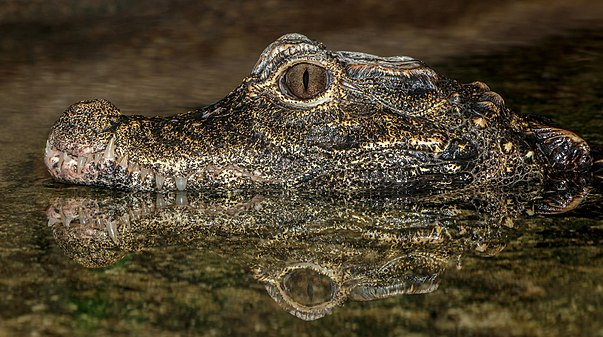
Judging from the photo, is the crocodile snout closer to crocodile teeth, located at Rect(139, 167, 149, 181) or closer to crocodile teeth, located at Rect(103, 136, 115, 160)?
crocodile teeth, located at Rect(103, 136, 115, 160)

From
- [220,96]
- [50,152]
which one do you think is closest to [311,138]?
[50,152]

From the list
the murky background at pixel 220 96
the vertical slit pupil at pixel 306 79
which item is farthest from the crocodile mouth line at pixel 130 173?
the vertical slit pupil at pixel 306 79

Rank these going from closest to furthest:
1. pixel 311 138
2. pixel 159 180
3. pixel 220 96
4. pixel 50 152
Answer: pixel 311 138 < pixel 159 180 < pixel 50 152 < pixel 220 96

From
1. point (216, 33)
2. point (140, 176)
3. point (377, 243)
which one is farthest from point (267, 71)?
A: point (216, 33)

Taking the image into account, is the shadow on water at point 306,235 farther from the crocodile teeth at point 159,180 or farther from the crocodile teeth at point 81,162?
the crocodile teeth at point 81,162

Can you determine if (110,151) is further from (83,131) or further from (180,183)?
(180,183)

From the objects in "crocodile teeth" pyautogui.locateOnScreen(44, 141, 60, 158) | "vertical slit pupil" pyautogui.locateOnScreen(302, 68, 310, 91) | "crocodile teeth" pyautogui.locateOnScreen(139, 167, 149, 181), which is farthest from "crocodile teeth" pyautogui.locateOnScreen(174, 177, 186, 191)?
"vertical slit pupil" pyautogui.locateOnScreen(302, 68, 310, 91)
